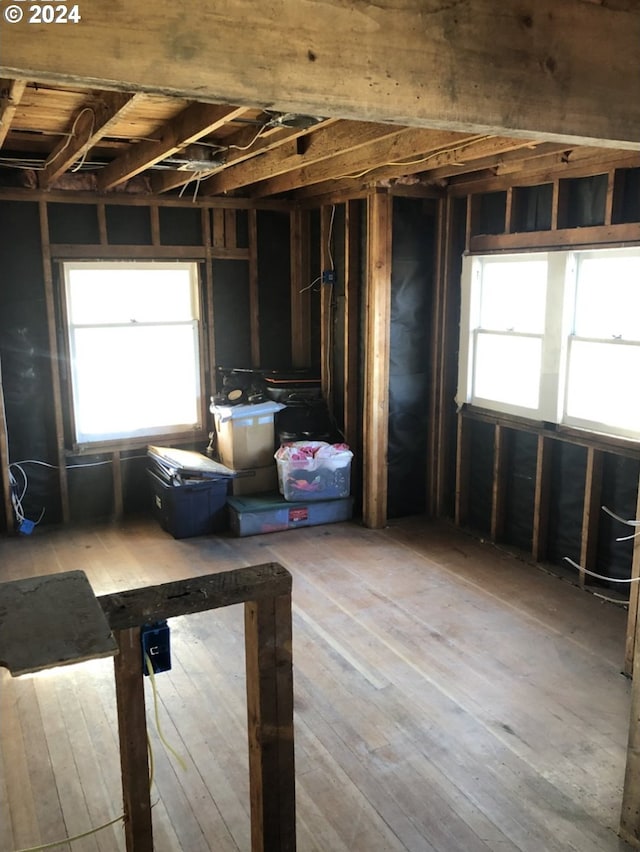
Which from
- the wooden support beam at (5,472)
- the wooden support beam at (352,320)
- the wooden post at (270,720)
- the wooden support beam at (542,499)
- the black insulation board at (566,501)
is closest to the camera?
the wooden post at (270,720)

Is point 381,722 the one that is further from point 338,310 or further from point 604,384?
point 338,310

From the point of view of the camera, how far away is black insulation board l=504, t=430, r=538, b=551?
16.0ft

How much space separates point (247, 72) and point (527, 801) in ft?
8.47

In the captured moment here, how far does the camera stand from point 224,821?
99.3 inches

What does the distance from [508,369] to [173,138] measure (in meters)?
2.68

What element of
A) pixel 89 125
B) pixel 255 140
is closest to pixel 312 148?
pixel 255 140

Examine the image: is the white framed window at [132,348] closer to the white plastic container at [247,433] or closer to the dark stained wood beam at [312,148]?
the white plastic container at [247,433]

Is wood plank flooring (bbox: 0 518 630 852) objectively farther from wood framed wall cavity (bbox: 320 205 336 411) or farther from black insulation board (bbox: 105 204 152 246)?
black insulation board (bbox: 105 204 152 246)

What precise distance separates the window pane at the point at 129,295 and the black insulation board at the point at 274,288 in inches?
25.9

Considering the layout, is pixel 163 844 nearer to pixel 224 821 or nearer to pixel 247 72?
pixel 224 821

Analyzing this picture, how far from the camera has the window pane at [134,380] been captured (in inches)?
219

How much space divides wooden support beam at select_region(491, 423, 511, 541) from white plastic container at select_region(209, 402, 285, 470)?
1.73m

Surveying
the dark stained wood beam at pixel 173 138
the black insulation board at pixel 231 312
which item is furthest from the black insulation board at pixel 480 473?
the dark stained wood beam at pixel 173 138

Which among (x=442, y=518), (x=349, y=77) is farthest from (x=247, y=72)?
(x=442, y=518)
